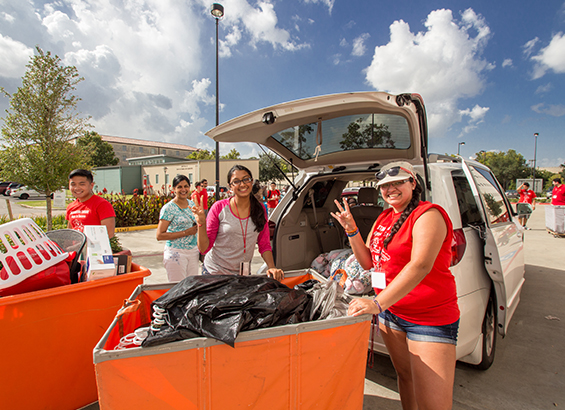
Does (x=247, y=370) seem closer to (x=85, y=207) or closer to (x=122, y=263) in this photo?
(x=122, y=263)

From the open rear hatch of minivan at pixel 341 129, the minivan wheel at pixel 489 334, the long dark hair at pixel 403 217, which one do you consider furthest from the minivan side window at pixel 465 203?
the long dark hair at pixel 403 217

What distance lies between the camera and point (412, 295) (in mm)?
1578

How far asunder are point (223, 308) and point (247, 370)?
0.29 metres

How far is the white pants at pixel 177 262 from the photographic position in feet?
10.5

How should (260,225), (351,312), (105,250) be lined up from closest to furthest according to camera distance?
(351,312) < (105,250) < (260,225)

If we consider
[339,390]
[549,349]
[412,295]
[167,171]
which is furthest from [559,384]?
[167,171]

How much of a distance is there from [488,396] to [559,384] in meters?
0.75

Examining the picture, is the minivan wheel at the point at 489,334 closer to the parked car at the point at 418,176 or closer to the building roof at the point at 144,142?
the parked car at the point at 418,176

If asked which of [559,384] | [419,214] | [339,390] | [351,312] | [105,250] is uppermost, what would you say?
[419,214]

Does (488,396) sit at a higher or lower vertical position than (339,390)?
lower

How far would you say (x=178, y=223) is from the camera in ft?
10.7

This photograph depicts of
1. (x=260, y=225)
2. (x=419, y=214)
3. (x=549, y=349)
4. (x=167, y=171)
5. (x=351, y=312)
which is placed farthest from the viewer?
(x=167, y=171)

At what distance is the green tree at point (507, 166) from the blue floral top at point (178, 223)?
69329mm

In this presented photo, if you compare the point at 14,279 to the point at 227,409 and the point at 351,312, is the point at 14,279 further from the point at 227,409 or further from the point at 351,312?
the point at 351,312
